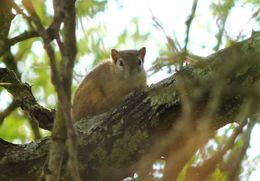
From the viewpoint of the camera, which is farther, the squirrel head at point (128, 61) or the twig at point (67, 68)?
the squirrel head at point (128, 61)

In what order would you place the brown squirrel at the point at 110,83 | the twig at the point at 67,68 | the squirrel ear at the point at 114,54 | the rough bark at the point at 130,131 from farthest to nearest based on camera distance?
1. the squirrel ear at the point at 114,54
2. the brown squirrel at the point at 110,83
3. the rough bark at the point at 130,131
4. the twig at the point at 67,68

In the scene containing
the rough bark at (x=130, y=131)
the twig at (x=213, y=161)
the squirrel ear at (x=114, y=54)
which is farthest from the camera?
the squirrel ear at (x=114, y=54)

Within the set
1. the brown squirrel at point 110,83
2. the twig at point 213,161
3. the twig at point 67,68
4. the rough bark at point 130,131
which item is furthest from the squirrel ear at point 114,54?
the twig at point 213,161

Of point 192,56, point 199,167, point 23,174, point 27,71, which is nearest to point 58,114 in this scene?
point 192,56

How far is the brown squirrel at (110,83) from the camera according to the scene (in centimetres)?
747

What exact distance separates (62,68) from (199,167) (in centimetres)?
101

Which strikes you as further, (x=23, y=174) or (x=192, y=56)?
(x=23, y=174)

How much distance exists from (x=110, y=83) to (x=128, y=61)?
0.63 metres

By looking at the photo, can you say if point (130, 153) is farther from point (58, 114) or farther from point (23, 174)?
point (58, 114)

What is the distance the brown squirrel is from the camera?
747cm

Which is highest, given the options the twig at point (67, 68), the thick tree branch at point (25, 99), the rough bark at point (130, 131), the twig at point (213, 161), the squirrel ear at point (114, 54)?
the squirrel ear at point (114, 54)

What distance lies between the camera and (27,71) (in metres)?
8.83

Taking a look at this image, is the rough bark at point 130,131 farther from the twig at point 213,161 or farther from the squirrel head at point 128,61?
the squirrel head at point 128,61

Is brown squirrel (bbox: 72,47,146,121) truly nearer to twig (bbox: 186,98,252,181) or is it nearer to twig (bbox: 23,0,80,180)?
twig (bbox: 23,0,80,180)
